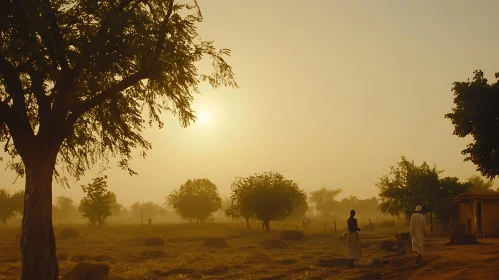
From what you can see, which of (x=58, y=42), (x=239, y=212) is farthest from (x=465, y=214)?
(x=58, y=42)

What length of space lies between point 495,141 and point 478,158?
5.62 feet

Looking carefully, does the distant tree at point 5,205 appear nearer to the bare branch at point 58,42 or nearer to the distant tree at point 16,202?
the distant tree at point 16,202

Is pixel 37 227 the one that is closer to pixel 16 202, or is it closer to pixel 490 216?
pixel 490 216

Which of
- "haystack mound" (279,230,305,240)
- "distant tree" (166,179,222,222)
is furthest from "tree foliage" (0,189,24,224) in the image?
"haystack mound" (279,230,305,240)

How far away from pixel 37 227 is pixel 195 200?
79.7 metres

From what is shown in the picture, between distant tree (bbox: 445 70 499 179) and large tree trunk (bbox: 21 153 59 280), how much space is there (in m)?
24.5

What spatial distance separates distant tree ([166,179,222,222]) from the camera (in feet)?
297

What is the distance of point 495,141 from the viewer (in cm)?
2548

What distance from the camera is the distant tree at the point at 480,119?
25.4m

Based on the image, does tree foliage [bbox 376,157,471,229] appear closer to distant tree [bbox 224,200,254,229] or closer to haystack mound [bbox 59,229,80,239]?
distant tree [bbox 224,200,254,229]

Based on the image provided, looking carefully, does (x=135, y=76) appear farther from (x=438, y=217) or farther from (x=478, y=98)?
(x=438, y=217)

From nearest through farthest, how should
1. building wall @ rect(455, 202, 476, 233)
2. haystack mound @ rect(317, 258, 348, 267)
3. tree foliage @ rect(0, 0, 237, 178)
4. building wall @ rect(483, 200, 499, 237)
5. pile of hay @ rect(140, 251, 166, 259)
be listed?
tree foliage @ rect(0, 0, 237, 178) < haystack mound @ rect(317, 258, 348, 267) < pile of hay @ rect(140, 251, 166, 259) < building wall @ rect(483, 200, 499, 237) < building wall @ rect(455, 202, 476, 233)

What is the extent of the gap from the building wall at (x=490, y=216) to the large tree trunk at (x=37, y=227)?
3211 centimetres

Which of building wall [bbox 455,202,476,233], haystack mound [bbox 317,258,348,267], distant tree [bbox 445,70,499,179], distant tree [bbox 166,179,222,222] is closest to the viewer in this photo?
haystack mound [bbox 317,258,348,267]
